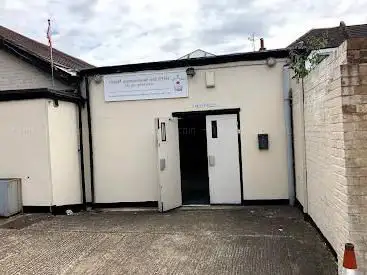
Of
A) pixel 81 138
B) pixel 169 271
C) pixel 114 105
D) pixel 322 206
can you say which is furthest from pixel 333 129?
pixel 81 138

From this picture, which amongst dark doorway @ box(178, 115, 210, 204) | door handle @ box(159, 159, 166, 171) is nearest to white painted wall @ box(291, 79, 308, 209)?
door handle @ box(159, 159, 166, 171)

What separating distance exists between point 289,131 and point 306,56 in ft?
5.77

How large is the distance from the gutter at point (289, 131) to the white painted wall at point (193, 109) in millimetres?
94

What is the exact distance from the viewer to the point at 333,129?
4836 mm

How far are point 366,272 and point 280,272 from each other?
3.48 ft

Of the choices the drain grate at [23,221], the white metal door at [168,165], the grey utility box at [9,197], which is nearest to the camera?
the drain grate at [23,221]

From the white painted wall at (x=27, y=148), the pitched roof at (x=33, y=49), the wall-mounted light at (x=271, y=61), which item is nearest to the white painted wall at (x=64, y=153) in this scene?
the white painted wall at (x=27, y=148)

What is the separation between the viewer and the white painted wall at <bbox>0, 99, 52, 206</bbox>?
862 cm

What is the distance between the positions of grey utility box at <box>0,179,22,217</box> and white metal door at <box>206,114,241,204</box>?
4.47 meters

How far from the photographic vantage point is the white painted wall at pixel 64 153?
875 cm

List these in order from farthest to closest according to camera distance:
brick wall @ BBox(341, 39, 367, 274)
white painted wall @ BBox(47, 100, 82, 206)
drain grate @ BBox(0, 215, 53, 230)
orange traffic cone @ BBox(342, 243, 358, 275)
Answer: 1. white painted wall @ BBox(47, 100, 82, 206)
2. drain grate @ BBox(0, 215, 53, 230)
3. brick wall @ BBox(341, 39, 367, 274)
4. orange traffic cone @ BBox(342, 243, 358, 275)

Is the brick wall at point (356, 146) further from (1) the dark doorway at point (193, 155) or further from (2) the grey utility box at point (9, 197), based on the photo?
(1) the dark doorway at point (193, 155)

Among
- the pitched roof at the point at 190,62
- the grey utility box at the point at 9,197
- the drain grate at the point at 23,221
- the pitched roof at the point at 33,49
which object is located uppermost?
the pitched roof at the point at 33,49

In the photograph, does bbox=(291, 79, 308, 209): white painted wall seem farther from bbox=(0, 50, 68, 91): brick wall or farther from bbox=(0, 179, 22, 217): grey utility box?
bbox=(0, 179, 22, 217): grey utility box
